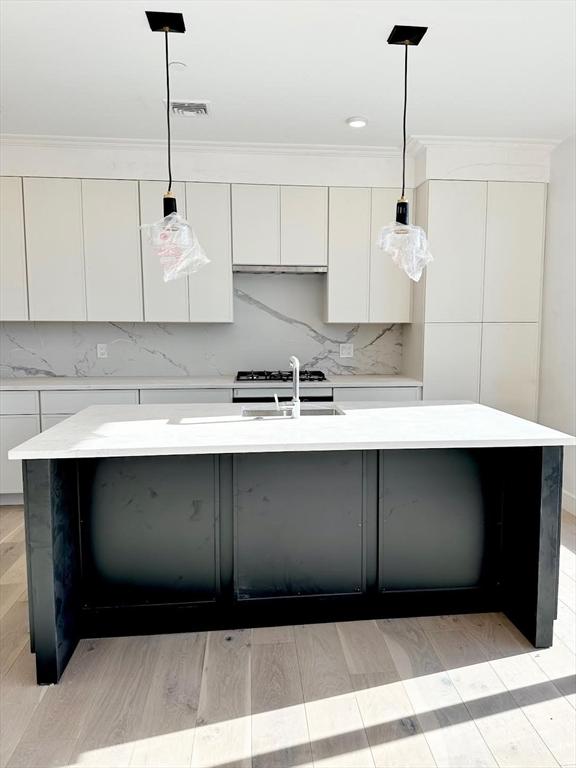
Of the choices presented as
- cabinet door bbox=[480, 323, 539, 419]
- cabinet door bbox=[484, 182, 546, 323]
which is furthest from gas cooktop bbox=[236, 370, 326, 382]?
cabinet door bbox=[484, 182, 546, 323]

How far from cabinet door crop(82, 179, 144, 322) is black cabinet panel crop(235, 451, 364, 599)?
7.59 ft

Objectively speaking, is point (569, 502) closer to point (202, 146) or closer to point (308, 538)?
point (308, 538)

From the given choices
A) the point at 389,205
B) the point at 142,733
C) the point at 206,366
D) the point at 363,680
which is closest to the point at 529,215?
the point at 389,205

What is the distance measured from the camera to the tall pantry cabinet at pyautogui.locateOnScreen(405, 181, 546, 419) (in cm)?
405

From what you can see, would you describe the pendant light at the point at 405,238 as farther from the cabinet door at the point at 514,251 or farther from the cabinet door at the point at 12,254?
the cabinet door at the point at 12,254

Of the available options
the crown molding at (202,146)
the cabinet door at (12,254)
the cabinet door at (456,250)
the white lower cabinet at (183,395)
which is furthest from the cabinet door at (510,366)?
the cabinet door at (12,254)

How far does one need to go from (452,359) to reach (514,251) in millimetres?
918

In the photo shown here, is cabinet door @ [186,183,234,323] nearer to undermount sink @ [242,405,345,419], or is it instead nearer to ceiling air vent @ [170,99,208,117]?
ceiling air vent @ [170,99,208,117]

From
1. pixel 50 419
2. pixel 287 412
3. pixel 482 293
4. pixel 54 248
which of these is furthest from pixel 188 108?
pixel 482 293

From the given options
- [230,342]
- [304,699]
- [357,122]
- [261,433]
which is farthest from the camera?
[230,342]

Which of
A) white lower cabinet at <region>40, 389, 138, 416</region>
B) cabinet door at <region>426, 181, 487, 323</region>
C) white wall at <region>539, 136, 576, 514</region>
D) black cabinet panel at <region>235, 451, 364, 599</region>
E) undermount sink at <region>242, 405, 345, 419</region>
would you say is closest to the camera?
black cabinet panel at <region>235, 451, 364, 599</region>

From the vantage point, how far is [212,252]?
417cm

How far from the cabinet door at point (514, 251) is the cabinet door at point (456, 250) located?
0.07 meters

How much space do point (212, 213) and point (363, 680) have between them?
10.8 ft
